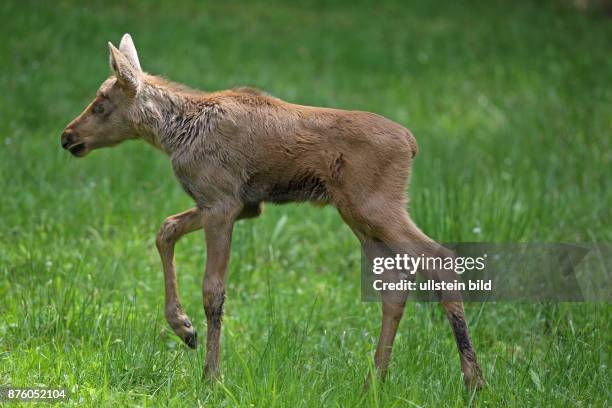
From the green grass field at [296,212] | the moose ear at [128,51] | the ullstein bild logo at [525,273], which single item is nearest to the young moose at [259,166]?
the moose ear at [128,51]

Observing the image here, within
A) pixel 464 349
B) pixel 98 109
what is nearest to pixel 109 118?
pixel 98 109

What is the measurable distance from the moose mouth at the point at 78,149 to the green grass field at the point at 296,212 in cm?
97

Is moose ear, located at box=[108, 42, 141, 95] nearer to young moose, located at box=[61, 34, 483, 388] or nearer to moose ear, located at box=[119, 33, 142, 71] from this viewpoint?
young moose, located at box=[61, 34, 483, 388]

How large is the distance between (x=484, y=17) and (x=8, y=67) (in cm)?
951

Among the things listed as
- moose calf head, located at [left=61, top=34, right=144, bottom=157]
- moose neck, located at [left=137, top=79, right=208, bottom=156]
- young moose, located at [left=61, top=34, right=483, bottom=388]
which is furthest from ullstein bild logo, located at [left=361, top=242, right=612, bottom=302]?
moose calf head, located at [left=61, top=34, right=144, bottom=157]

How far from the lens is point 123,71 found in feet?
18.4

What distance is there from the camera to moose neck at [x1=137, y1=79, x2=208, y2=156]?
5707 millimetres

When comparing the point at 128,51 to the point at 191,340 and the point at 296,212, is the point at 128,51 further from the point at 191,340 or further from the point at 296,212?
the point at 296,212

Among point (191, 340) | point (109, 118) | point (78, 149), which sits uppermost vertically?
point (109, 118)

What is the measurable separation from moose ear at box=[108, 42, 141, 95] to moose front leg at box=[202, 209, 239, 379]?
0.96 meters

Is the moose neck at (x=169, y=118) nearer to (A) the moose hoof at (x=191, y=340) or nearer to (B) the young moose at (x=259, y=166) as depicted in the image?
(B) the young moose at (x=259, y=166)

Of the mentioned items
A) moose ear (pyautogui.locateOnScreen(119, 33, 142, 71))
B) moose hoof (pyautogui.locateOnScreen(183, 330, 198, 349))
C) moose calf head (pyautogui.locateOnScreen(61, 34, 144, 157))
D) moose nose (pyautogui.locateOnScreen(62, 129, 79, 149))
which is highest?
moose ear (pyautogui.locateOnScreen(119, 33, 142, 71))

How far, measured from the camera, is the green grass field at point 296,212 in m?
5.39

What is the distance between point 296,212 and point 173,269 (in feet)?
11.0
